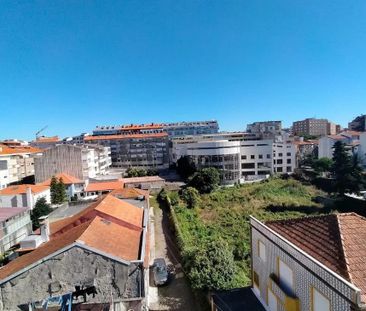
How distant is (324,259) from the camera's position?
1005cm

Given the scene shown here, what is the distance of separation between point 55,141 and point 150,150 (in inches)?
1395

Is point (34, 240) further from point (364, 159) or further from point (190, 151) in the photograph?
point (364, 159)

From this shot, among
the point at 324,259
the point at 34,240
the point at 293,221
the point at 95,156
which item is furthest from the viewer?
the point at 95,156

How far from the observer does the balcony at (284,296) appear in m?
10.6

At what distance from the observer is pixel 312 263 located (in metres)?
9.57

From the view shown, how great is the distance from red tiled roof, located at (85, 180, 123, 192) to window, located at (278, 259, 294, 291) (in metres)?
36.7

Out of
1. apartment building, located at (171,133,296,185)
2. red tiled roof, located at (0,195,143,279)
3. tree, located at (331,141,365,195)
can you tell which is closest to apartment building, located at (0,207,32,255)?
red tiled roof, located at (0,195,143,279)

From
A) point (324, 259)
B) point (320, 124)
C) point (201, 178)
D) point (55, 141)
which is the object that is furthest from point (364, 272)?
point (320, 124)

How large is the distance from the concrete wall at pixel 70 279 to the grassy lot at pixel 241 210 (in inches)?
406

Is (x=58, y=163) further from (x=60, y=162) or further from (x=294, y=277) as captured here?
(x=294, y=277)

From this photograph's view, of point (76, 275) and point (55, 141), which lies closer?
point (76, 275)

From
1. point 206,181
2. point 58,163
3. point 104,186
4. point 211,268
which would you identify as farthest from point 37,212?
point 211,268

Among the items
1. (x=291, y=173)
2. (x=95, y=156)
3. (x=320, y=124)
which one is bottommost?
(x=291, y=173)

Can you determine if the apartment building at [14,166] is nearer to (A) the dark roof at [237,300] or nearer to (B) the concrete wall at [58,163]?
(B) the concrete wall at [58,163]
